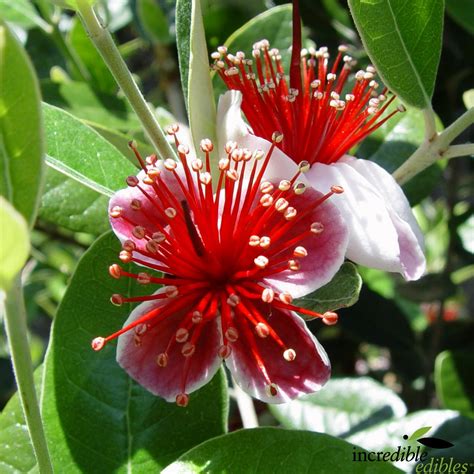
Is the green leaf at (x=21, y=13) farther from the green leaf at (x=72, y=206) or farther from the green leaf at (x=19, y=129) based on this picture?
the green leaf at (x=19, y=129)

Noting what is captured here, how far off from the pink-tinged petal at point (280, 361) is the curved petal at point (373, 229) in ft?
0.38

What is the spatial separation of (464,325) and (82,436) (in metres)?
1.33

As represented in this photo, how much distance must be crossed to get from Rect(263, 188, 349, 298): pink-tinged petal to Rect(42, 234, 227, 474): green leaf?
0.18 m

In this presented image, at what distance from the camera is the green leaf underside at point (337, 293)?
856 millimetres

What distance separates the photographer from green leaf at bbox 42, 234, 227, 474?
0.95 meters

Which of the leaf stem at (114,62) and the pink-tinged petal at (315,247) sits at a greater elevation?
the leaf stem at (114,62)

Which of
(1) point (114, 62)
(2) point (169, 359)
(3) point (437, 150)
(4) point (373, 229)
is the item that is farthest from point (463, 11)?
(2) point (169, 359)

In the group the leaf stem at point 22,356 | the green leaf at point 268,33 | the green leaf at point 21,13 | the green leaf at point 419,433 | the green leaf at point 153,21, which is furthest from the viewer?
the green leaf at point 21,13

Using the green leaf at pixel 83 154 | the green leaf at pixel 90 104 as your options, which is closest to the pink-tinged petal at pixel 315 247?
the green leaf at pixel 83 154

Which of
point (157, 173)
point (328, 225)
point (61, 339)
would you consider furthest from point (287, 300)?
point (61, 339)

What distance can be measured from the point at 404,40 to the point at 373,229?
274 mm

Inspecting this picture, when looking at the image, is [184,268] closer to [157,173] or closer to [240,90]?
[157,173]

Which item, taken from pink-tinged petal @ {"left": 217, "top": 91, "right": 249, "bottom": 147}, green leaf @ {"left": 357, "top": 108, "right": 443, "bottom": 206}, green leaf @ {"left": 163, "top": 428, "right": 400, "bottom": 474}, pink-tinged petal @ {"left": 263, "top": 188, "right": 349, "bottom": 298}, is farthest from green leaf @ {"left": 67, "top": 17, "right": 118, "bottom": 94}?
green leaf @ {"left": 163, "top": 428, "right": 400, "bottom": 474}

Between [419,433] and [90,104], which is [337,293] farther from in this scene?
[90,104]
